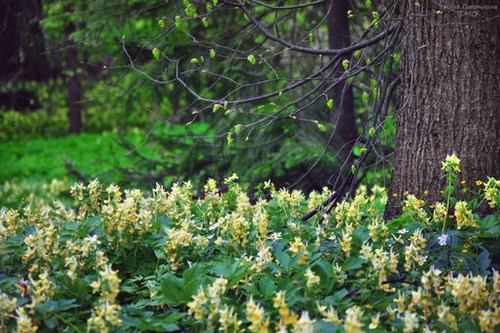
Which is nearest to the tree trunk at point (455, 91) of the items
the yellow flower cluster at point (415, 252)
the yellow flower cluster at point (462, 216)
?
the yellow flower cluster at point (462, 216)

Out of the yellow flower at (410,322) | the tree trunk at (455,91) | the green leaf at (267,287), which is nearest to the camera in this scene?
the yellow flower at (410,322)

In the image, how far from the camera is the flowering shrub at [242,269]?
304 centimetres

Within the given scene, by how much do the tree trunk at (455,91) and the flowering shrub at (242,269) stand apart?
34 cm

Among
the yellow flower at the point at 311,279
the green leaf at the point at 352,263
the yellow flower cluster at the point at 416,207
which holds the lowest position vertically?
the yellow flower cluster at the point at 416,207

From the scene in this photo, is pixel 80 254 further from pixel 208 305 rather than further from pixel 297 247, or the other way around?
pixel 297 247

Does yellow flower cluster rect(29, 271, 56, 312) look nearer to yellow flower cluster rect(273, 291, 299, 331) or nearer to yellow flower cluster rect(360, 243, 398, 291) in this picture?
yellow flower cluster rect(273, 291, 299, 331)

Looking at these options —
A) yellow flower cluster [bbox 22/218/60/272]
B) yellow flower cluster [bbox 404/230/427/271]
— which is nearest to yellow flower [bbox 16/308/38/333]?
yellow flower cluster [bbox 22/218/60/272]

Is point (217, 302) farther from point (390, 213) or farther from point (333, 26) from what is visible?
point (333, 26)

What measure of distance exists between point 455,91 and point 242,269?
1.82 m

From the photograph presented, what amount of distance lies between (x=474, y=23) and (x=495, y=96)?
0.43 metres

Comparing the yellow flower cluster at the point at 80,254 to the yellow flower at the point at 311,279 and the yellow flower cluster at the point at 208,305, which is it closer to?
the yellow flower cluster at the point at 208,305

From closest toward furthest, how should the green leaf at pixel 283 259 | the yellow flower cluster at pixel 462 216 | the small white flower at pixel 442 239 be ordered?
1. the green leaf at pixel 283 259
2. the small white flower at pixel 442 239
3. the yellow flower cluster at pixel 462 216

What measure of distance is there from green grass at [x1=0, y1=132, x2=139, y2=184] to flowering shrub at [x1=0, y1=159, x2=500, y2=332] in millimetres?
9588

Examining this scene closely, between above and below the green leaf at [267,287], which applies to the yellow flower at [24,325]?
above
